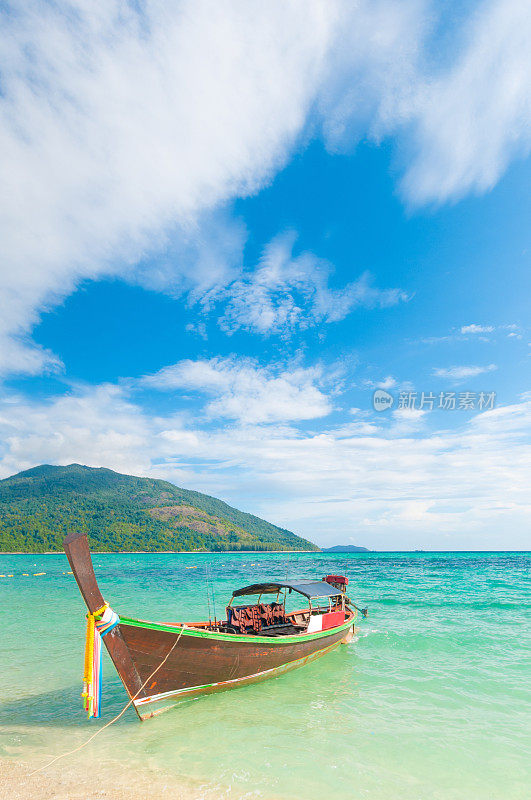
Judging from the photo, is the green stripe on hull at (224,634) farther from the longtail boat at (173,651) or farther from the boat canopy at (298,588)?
the boat canopy at (298,588)

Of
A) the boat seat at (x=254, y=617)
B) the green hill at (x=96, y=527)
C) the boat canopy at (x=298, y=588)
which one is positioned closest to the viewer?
the boat seat at (x=254, y=617)

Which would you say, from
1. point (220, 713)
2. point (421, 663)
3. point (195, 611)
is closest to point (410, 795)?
point (220, 713)

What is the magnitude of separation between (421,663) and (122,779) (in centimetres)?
1164

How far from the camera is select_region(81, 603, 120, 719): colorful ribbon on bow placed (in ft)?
28.9

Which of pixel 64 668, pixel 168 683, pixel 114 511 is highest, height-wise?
pixel 114 511

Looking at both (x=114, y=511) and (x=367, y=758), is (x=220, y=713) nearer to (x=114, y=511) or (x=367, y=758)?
(x=367, y=758)

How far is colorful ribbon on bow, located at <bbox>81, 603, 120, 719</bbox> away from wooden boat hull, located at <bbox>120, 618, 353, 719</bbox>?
0.54 metres

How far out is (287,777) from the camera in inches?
320

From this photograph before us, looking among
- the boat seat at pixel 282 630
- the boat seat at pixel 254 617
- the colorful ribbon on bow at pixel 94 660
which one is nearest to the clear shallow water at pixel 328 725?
the colorful ribbon on bow at pixel 94 660

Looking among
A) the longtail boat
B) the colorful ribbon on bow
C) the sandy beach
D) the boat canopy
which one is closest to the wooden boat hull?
the longtail boat

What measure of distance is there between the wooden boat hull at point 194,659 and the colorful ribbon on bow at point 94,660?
1.76 feet

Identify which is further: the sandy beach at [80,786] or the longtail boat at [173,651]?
the longtail boat at [173,651]

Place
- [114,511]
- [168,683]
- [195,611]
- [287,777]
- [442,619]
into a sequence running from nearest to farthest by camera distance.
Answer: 1. [287,777]
2. [168,683]
3. [442,619]
4. [195,611]
5. [114,511]

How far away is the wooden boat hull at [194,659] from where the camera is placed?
9.91 m
